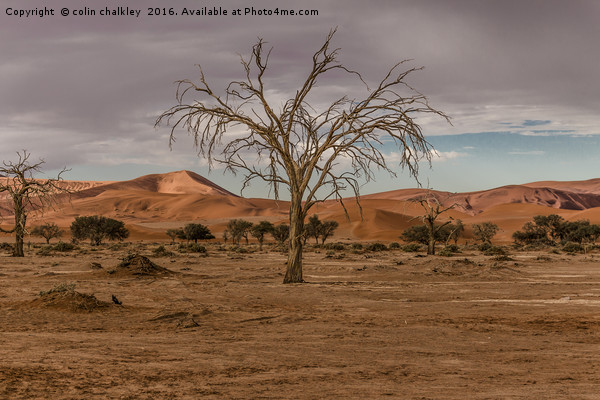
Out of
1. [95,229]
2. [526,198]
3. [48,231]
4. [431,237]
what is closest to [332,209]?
[526,198]

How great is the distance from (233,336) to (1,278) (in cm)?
1499

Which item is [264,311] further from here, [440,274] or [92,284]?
[440,274]

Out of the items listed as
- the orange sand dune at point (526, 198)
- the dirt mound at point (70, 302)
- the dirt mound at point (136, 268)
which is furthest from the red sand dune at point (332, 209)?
the dirt mound at point (70, 302)

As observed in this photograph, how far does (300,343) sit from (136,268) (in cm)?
1496

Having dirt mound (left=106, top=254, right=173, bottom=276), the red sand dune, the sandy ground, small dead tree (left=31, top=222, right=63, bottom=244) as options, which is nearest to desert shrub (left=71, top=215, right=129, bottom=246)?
small dead tree (left=31, top=222, right=63, bottom=244)

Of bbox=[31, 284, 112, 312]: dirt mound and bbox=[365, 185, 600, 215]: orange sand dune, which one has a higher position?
bbox=[365, 185, 600, 215]: orange sand dune

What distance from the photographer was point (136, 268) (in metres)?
22.5

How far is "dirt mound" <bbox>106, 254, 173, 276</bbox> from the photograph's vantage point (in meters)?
22.0

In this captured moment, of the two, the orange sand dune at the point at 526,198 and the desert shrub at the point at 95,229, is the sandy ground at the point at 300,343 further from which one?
the orange sand dune at the point at 526,198

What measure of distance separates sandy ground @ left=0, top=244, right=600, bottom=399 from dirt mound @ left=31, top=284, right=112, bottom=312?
0.06 meters

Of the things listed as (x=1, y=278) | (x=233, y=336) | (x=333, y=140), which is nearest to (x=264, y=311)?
(x=233, y=336)

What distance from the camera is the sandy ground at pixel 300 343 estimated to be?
20.4 ft

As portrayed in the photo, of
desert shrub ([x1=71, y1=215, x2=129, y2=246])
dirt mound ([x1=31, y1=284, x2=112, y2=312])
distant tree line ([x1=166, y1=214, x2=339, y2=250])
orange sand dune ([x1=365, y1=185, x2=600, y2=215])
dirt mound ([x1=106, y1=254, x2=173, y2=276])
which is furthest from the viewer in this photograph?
orange sand dune ([x1=365, y1=185, x2=600, y2=215])

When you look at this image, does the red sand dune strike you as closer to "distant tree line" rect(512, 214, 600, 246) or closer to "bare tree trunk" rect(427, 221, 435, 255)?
"distant tree line" rect(512, 214, 600, 246)
